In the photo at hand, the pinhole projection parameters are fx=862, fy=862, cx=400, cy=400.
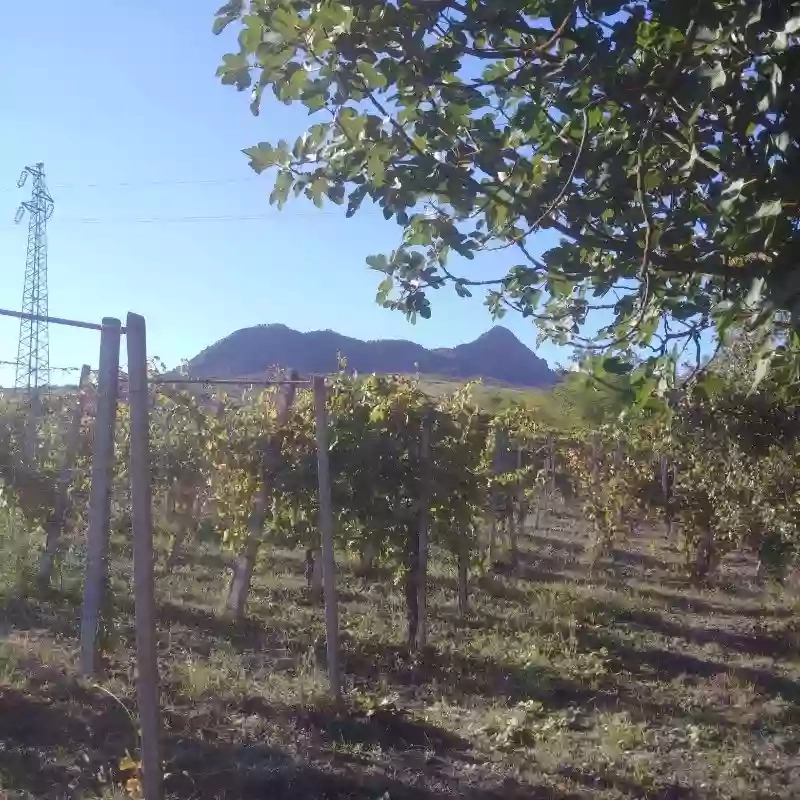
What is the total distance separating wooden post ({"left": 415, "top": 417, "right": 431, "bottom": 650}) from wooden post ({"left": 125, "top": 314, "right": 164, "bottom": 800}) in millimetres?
4230

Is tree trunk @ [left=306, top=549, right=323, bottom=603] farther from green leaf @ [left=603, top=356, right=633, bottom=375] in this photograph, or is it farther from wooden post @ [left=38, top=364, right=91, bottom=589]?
green leaf @ [left=603, top=356, right=633, bottom=375]

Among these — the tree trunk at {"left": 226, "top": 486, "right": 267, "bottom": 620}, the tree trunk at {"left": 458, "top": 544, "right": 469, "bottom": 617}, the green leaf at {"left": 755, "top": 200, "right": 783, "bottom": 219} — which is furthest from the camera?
the tree trunk at {"left": 226, "top": 486, "right": 267, "bottom": 620}

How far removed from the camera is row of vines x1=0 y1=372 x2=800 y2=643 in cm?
746

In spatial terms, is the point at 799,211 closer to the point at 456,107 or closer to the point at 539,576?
the point at 456,107

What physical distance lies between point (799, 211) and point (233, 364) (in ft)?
144

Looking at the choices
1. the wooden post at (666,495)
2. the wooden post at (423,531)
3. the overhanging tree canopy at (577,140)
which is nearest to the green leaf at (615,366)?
the overhanging tree canopy at (577,140)

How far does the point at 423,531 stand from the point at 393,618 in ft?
4.76

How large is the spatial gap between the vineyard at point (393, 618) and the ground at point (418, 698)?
3 cm

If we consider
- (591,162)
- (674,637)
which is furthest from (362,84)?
(674,637)

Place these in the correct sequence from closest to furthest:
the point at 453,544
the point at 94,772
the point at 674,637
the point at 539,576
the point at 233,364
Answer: the point at 94,772
the point at 453,544
the point at 674,637
the point at 539,576
the point at 233,364

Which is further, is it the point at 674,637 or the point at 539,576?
the point at 539,576

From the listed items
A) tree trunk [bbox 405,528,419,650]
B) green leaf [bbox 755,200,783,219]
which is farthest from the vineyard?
green leaf [bbox 755,200,783,219]

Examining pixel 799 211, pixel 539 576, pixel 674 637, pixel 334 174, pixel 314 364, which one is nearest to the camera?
pixel 799 211

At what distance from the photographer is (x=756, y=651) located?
8.21m
